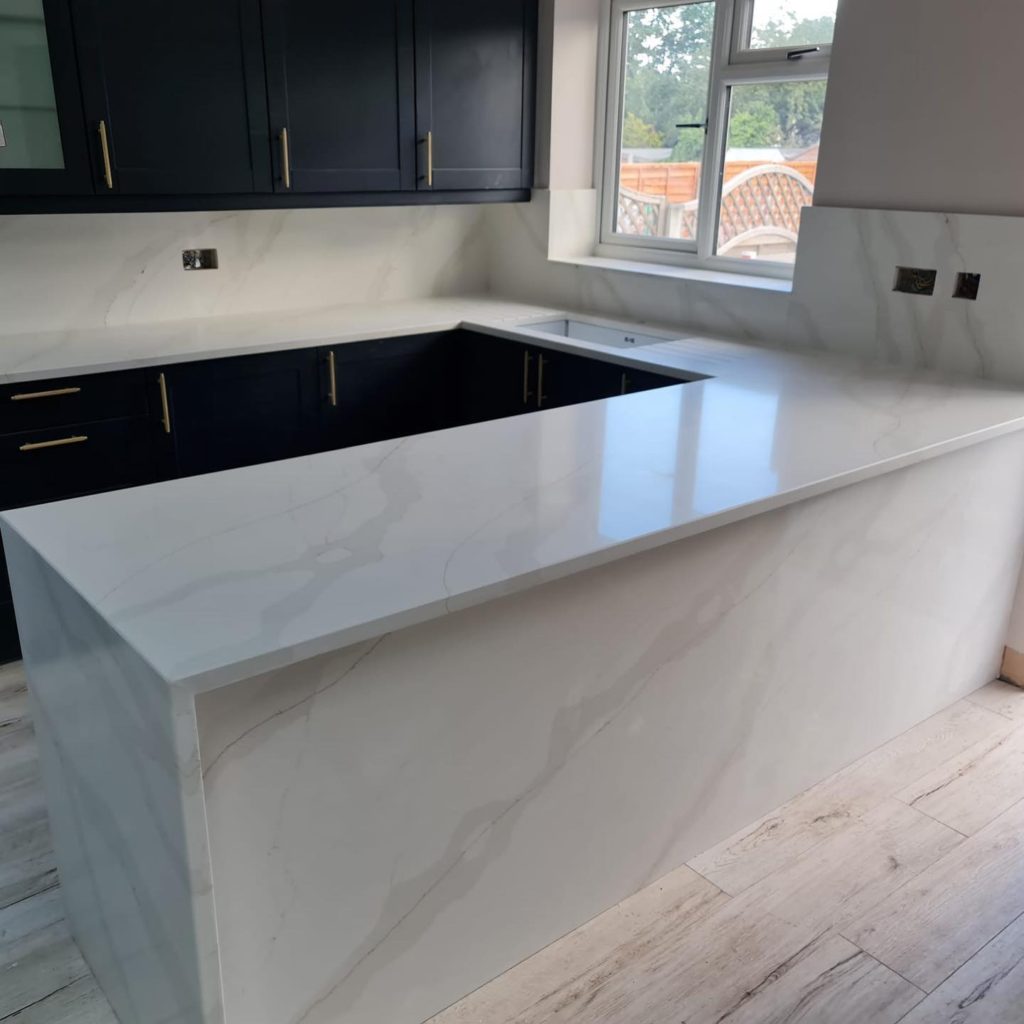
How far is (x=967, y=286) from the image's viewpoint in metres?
2.63

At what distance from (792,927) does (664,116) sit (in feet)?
9.29

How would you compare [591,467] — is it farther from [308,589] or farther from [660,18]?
[660,18]

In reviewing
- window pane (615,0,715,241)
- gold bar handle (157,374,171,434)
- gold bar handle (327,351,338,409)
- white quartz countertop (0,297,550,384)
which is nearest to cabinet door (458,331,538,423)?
white quartz countertop (0,297,550,384)

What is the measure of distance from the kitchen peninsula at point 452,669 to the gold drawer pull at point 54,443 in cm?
115

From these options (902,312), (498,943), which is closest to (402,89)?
(902,312)

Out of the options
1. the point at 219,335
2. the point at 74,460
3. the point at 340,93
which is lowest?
the point at 74,460

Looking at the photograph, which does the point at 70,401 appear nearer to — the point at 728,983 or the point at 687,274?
the point at 687,274

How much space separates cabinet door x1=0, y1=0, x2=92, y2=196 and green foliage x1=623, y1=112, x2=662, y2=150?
1982mm

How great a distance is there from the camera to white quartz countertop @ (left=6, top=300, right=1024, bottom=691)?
1.27 m

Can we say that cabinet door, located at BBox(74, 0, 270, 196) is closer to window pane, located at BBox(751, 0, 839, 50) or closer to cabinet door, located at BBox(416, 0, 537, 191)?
cabinet door, located at BBox(416, 0, 537, 191)

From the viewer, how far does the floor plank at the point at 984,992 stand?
1725 millimetres

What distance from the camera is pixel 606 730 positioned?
1759 mm

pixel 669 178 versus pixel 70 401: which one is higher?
pixel 669 178

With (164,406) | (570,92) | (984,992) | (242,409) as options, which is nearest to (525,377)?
(242,409)
